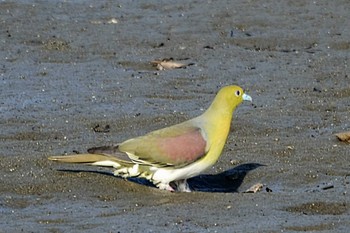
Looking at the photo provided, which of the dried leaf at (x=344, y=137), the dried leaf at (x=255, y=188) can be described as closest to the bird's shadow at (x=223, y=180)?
the dried leaf at (x=255, y=188)

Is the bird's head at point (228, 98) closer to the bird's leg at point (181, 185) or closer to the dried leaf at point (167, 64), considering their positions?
the bird's leg at point (181, 185)

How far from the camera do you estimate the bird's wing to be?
7855 millimetres

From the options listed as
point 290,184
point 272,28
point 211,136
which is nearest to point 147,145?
point 211,136

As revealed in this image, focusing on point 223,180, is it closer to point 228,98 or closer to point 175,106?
point 228,98

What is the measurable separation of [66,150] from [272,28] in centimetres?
526

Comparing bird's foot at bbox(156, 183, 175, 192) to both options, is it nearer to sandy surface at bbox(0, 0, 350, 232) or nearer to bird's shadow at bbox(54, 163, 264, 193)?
sandy surface at bbox(0, 0, 350, 232)

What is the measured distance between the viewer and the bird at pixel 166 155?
787 centimetres

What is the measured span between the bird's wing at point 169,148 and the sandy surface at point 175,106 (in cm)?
23

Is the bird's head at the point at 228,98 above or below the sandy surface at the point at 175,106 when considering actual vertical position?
above

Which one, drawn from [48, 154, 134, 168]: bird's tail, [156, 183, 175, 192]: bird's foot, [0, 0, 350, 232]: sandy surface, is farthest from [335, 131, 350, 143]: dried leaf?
[48, 154, 134, 168]: bird's tail

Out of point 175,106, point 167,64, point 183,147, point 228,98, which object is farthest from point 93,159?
point 167,64

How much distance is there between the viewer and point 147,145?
791 centimetres

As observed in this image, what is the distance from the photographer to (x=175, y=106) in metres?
10.4

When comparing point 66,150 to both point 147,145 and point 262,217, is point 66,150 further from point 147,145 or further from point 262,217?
point 262,217
